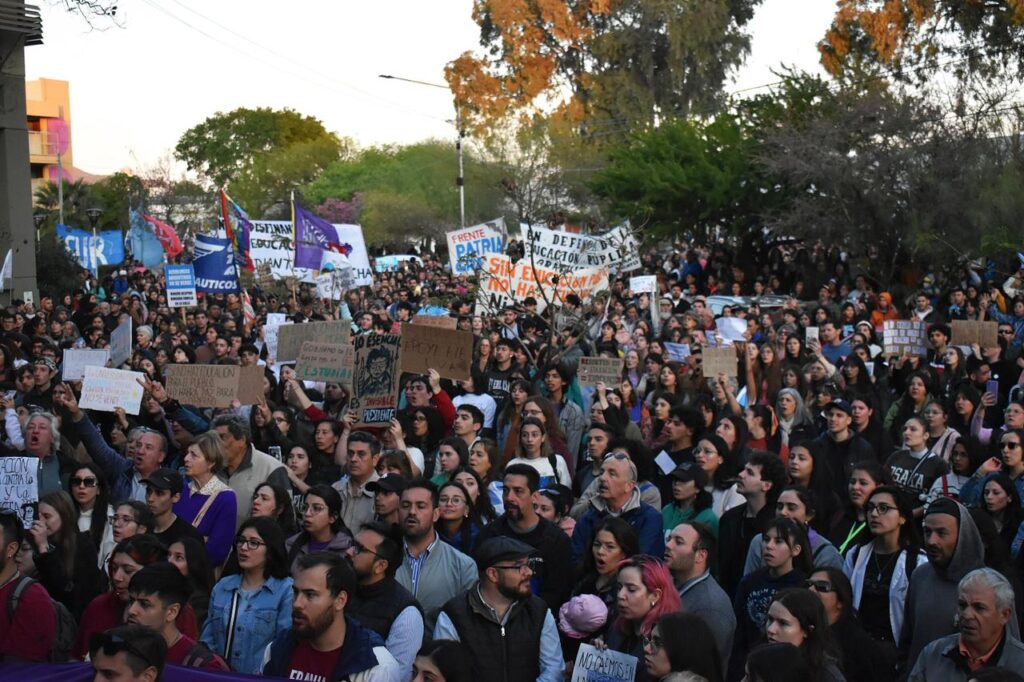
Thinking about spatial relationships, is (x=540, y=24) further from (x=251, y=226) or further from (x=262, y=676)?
(x=262, y=676)

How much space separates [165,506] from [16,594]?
135cm

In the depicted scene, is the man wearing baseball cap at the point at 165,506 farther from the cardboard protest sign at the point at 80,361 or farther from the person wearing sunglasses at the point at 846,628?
the cardboard protest sign at the point at 80,361

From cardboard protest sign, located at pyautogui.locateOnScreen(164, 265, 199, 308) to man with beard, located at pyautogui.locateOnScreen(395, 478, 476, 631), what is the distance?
14.2m

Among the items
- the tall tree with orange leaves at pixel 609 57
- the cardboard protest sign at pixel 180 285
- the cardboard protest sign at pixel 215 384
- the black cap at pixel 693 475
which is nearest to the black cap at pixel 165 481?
the black cap at pixel 693 475

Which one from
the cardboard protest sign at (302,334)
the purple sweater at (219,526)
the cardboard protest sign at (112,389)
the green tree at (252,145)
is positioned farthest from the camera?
the green tree at (252,145)

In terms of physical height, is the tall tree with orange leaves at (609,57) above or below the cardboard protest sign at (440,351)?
above

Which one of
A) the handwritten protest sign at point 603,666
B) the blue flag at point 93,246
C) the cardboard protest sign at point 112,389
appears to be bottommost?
the handwritten protest sign at point 603,666

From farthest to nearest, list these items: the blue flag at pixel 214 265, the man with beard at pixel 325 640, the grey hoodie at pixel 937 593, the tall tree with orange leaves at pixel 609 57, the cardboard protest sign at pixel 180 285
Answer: the tall tree with orange leaves at pixel 609 57, the blue flag at pixel 214 265, the cardboard protest sign at pixel 180 285, the grey hoodie at pixel 937 593, the man with beard at pixel 325 640

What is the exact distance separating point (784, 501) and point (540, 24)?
150 ft

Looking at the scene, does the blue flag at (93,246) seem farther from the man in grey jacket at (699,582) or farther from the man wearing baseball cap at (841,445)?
the man in grey jacket at (699,582)

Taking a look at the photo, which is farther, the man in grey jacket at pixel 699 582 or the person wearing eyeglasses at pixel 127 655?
the man in grey jacket at pixel 699 582

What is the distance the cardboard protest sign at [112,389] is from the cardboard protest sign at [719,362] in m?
5.12

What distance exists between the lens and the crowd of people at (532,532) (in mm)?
5246

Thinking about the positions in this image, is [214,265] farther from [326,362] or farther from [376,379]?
[376,379]
